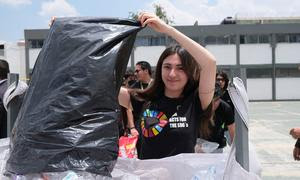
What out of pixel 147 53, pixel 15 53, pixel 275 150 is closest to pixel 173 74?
pixel 275 150

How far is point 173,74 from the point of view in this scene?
2.34 metres

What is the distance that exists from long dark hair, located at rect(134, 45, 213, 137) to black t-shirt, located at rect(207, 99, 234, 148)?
134cm

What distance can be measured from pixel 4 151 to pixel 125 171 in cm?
66

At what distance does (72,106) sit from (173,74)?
32.0 inches

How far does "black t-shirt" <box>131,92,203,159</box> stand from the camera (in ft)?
7.39

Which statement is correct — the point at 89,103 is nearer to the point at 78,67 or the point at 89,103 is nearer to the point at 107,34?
the point at 78,67

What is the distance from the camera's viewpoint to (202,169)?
78.2 inches

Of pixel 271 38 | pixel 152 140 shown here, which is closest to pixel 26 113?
pixel 152 140

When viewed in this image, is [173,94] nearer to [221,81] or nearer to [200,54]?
[200,54]

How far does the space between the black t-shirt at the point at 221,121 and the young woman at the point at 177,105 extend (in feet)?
4.72

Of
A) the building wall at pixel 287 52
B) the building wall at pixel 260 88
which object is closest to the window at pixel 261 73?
the building wall at pixel 260 88

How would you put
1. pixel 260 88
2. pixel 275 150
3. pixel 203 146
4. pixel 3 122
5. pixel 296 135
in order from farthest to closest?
1. pixel 260 88
2. pixel 275 150
3. pixel 3 122
4. pixel 296 135
5. pixel 203 146

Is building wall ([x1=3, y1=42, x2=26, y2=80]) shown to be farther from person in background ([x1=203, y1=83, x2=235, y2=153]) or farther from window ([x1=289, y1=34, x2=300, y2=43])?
person in background ([x1=203, y1=83, x2=235, y2=153])

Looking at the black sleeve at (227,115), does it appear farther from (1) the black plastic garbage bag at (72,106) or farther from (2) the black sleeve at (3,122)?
(1) the black plastic garbage bag at (72,106)
